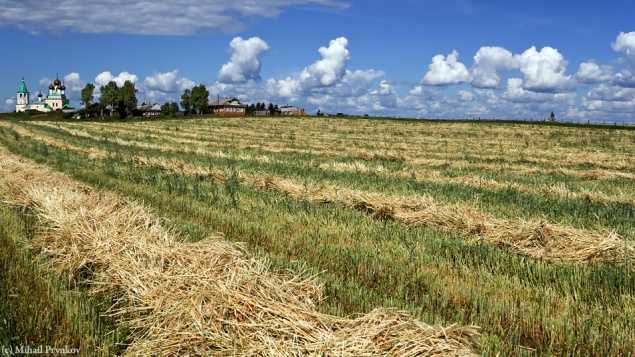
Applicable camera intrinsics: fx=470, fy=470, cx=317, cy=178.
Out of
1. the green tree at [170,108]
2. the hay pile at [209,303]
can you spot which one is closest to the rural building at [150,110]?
the green tree at [170,108]

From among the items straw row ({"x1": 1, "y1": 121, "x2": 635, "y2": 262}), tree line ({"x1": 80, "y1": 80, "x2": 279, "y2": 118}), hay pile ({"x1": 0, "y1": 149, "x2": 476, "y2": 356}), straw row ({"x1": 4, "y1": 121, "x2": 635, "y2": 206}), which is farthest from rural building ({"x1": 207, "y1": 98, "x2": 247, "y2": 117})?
hay pile ({"x1": 0, "y1": 149, "x2": 476, "y2": 356})

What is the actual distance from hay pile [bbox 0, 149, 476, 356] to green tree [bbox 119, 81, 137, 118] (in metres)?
145

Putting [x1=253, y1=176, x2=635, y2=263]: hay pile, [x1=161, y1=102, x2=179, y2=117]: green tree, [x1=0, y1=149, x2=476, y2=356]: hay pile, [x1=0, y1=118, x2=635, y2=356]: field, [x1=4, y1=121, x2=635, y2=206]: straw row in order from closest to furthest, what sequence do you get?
[x1=0, y1=149, x2=476, y2=356]: hay pile < [x1=0, y1=118, x2=635, y2=356]: field < [x1=253, y1=176, x2=635, y2=263]: hay pile < [x1=4, y1=121, x2=635, y2=206]: straw row < [x1=161, y1=102, x2=179, y2=117]: green tree

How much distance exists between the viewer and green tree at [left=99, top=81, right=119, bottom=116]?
13950cm

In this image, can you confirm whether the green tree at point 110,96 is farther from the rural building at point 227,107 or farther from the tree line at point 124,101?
the rural building at point 227,107

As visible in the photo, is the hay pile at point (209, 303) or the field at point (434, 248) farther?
the field at point (434, 248)

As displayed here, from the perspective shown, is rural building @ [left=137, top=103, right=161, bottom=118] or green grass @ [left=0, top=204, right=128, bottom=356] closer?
green grass @ [left=0, top=204, right=128, bottom=356]

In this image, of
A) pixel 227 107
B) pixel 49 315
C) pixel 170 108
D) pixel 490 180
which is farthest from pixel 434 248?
pixel 227 107

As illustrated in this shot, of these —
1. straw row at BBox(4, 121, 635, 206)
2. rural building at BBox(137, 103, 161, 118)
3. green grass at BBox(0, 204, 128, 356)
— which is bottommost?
green grass at BBox(0, 204, 128, 356)

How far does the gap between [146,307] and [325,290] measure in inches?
69.9

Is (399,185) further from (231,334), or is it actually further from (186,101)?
(186,101)

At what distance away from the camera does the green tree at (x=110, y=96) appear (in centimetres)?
13950

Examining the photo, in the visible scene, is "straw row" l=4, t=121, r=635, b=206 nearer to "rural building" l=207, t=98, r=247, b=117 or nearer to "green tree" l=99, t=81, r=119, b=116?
"green tree" l=99, t=81, r=119, b=116

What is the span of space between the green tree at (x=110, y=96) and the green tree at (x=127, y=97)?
146cm
